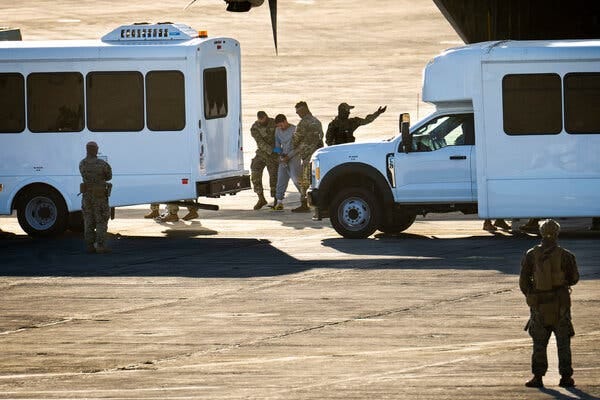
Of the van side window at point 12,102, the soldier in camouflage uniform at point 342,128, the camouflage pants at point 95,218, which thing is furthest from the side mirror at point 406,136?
the van side window at point 12,102

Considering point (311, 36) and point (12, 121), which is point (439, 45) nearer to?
point (311, 36)

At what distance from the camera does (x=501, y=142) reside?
22328mm

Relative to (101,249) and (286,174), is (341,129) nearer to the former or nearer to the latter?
(286,174)

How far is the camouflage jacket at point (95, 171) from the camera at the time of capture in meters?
22.1

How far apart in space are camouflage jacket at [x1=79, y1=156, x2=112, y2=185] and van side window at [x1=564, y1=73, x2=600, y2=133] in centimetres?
651

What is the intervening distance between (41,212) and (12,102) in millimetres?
1762

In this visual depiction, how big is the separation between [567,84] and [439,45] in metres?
33.4

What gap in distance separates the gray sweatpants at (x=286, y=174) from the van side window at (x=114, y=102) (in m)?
3.77

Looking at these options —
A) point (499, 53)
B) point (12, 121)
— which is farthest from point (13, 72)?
point (499, 53)

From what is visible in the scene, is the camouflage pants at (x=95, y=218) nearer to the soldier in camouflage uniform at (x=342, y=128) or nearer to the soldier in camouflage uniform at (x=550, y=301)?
the soldier in camouflage uniform at (x=342, y=128)

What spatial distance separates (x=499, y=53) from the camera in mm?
22344

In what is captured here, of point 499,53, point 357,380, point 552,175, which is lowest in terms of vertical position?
point 357,380

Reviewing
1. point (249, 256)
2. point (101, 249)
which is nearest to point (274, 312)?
point (249, 256)

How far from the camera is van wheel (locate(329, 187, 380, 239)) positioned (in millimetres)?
22922
